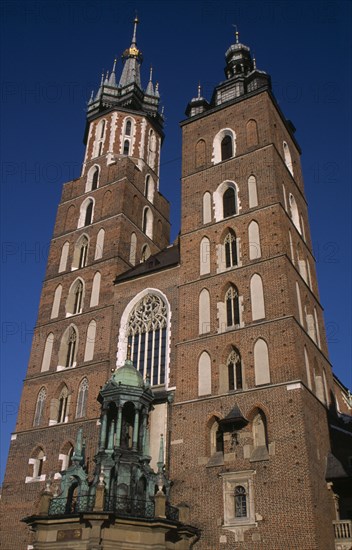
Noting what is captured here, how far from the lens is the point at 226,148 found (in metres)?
28.2

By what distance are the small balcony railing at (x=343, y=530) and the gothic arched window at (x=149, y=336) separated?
330 inches

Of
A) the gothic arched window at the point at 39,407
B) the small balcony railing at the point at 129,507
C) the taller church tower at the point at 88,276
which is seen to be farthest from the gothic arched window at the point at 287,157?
the small balcony railing at the point at 129,507

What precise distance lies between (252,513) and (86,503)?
5247 millimetres

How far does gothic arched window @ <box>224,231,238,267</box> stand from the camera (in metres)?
23.9

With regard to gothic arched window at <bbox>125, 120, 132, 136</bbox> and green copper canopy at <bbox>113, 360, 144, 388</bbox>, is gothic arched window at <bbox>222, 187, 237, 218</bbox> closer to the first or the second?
green copper canopy at <bbox>113, 360, 144, 388</bbox>

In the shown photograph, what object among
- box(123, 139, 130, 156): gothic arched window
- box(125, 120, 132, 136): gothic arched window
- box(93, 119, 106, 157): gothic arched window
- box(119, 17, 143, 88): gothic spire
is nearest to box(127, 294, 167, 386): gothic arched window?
box(123, 139, 130, 156): gothic arched window

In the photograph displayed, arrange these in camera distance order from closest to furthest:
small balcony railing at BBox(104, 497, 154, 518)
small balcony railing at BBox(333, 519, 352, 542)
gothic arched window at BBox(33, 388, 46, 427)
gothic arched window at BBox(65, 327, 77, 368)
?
small balcony railing at BBox(104, 497, 154, 518) → small balcony railing at BBox(333, 519, 352, 542) → gothic arched window at BBox(33, 388, 46, 427) → gothic arched window at BBox(65, 327, 77, 368)

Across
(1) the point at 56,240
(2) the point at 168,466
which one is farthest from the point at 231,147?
(2) the point at 168,466

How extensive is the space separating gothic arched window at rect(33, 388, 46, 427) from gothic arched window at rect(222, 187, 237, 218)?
11.7 metres

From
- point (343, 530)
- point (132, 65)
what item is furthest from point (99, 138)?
point (343, 530)

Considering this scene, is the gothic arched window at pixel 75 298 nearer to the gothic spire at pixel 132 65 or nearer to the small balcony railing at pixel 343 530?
the small balcony railing at pixel 343 530

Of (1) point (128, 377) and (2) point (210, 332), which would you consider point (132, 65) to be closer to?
(2) point (210, 332)

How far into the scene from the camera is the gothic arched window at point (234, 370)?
818 inches

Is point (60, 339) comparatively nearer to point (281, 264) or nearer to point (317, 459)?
point (281, 264)
